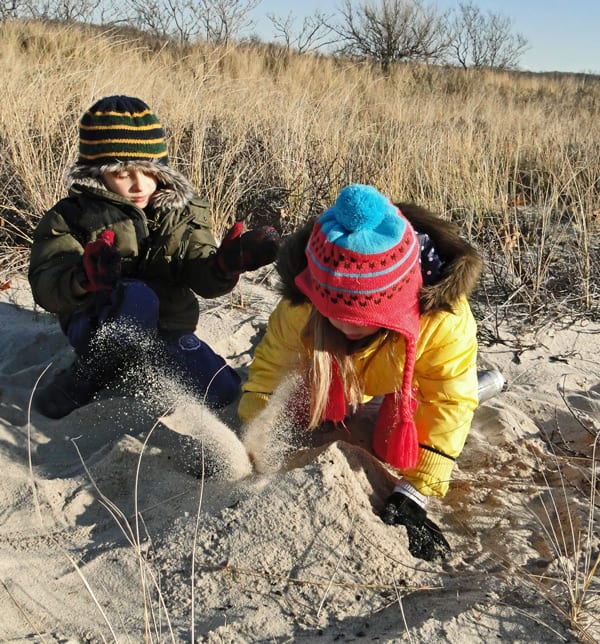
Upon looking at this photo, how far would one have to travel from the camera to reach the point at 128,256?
2.89m

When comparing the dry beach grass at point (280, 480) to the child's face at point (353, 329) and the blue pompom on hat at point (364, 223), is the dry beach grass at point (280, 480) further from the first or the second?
the blue pompom on hat at point (364, 223)

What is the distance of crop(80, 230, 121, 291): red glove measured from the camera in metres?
2.39

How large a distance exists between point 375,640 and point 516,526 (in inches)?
32.7

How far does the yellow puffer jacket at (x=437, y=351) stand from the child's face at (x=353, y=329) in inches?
3.5

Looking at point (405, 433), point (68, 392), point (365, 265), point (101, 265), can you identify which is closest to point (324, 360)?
point (405, 433)

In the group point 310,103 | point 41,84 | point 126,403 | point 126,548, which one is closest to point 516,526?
point 126,548

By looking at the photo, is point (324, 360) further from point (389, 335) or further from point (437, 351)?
point (437, 351)

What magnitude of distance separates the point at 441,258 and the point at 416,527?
83 cm

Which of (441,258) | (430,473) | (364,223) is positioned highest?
(364,223)

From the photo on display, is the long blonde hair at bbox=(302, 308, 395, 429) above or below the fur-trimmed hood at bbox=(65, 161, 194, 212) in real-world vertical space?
below

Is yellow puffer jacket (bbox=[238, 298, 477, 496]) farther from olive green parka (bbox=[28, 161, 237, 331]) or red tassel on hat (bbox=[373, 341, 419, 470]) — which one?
olive green parka (bbox=[28, 161, 237, 331])

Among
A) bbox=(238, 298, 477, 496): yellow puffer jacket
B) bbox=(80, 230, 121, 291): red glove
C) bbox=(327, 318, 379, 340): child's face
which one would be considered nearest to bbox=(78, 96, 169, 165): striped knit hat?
bbox=(80, 230, 121, 291): red glove

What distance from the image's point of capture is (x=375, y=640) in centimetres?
162

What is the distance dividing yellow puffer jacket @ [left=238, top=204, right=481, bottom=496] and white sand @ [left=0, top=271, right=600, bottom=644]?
21cm
